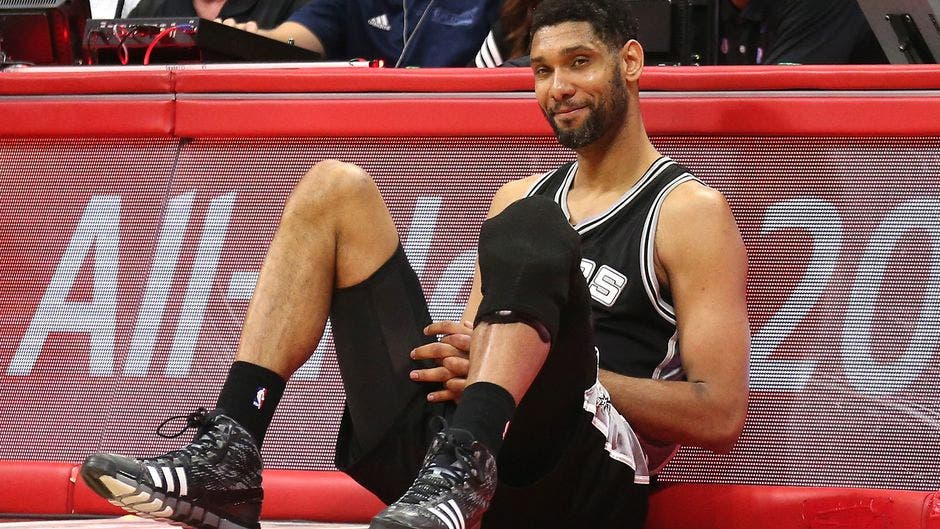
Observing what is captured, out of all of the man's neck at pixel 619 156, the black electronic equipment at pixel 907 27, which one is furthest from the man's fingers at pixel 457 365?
the black electronic equipment at pixel 907 27

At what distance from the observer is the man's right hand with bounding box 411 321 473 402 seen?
209 cm

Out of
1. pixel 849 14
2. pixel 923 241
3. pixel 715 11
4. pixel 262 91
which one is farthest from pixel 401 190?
pixel 849 14

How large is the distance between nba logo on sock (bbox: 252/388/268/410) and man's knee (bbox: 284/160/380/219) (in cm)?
32

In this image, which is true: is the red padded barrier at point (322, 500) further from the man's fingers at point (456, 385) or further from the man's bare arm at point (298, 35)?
the man's bare arm at point (298, 35)

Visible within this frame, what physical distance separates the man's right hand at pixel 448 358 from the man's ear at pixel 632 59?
70 centimetres

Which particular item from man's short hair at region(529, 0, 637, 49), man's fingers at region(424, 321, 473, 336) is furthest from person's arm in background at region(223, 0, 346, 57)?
man's fingers at region(424, 321, 473, 336)

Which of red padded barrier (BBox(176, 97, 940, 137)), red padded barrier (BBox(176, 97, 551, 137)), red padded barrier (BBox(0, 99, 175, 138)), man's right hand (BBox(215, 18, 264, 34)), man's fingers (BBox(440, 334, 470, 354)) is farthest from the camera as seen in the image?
man's right hand (BBox(215, 18, 264, 34))

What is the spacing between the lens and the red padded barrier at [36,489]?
2672mm

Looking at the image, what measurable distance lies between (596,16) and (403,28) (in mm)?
1742

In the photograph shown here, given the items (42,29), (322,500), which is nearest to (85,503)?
(322,500)

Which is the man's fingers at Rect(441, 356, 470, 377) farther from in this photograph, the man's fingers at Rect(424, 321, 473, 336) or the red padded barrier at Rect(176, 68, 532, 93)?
the red padded barrier at Rect(176, 68, 532, 93)

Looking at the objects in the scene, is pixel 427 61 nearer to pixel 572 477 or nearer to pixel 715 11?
pixel 715 11

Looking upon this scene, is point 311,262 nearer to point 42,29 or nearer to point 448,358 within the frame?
point 448,358

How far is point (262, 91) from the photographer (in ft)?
9.46
